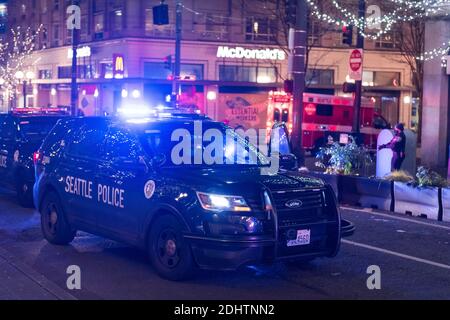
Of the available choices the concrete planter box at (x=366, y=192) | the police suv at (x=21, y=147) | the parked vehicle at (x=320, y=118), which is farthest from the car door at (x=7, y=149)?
the parked vehicle at (x=320, y=118)

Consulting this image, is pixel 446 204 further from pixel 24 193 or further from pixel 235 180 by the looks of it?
pixel 24 193

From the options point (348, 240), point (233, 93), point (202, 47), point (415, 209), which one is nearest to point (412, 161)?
point (415, 209)

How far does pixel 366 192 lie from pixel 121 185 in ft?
23.9

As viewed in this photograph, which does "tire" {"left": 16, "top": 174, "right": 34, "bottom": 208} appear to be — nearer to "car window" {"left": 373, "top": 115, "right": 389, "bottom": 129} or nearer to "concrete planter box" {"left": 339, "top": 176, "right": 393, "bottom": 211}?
"concrete planter box" {"left": 339, "top": 176, "right": 393, "bottom": 211}

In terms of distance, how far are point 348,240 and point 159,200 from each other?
3.79 meters

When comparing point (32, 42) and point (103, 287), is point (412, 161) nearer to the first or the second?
point (103, 287)

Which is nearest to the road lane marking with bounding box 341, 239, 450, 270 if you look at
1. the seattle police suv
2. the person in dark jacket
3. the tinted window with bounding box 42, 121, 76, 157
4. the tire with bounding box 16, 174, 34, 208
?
the seattle police suv

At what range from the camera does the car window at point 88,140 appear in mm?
9375

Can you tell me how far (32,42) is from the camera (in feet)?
181

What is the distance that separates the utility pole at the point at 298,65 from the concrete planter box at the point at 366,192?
378cm

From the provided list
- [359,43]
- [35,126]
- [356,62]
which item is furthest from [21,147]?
[359,43]

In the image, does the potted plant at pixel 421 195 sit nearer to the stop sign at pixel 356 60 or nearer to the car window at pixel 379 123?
the stop sign at pixel 356 60
